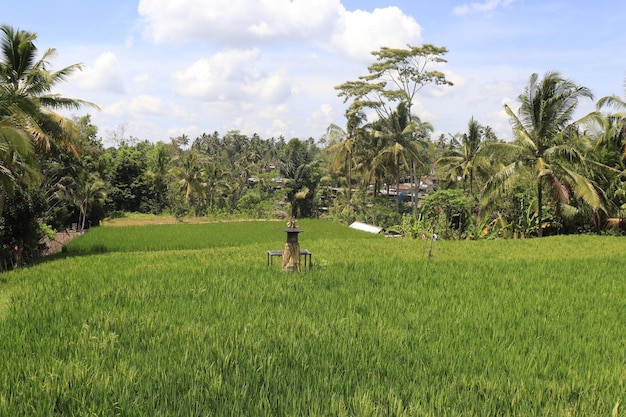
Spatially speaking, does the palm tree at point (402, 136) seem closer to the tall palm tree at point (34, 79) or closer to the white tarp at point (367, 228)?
the white tarp at point (367, 228)

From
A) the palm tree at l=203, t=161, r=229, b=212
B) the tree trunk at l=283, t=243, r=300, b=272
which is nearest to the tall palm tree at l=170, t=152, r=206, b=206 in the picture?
the palm tree at l=203, t=161, r=229, b=212

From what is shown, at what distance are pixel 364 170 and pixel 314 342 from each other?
2556 cm

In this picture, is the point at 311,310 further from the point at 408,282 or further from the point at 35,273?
the point at 35,273

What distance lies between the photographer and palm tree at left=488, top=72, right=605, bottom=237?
1508 cm

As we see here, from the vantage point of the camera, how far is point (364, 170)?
29172 mm

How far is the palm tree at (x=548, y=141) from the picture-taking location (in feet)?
49.5

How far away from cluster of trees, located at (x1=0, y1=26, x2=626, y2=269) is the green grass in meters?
5.26

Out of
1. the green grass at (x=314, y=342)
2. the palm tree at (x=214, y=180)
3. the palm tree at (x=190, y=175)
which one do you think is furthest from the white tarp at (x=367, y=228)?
the palm tree at (x=214, y=180)

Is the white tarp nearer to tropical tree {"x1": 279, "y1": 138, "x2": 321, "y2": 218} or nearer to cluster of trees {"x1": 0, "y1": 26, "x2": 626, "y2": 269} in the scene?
cluster of trees {"x1": 0, "y1": 26, "x2": 626, "y2": 269}

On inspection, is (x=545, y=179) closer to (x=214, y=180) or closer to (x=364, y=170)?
(x=364, y=170)

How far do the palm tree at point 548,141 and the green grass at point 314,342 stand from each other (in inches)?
306

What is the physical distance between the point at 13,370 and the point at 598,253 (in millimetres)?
12729

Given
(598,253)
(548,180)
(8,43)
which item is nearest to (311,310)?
(598,253)

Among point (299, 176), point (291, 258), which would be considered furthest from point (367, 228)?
point (291, 258)
